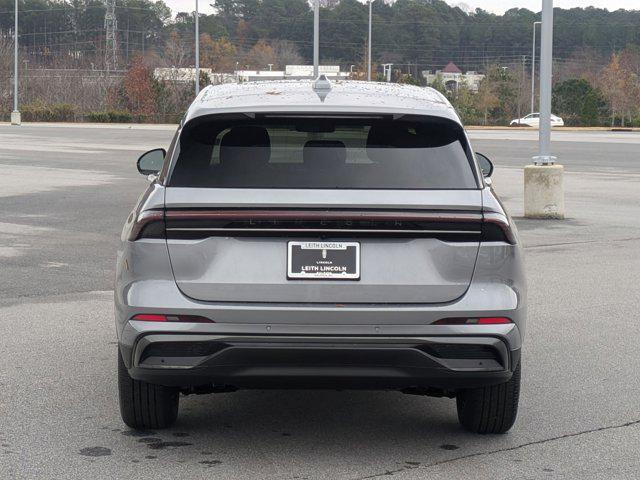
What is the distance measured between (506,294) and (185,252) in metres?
1.41

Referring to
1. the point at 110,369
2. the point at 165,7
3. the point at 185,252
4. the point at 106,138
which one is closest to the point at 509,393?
the point at 185,252

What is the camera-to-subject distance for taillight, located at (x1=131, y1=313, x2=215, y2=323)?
17.0ft

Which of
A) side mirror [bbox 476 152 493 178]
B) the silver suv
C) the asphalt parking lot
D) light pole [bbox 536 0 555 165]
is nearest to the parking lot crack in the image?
the asphalt parking lot

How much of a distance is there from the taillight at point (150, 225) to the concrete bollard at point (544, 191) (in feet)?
39.5

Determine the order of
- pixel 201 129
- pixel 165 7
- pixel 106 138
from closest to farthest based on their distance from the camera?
pixel 201 129 < pixel 106 138 < pixel 165 7

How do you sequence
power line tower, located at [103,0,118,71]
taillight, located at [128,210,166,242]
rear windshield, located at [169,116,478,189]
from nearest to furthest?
1. taillight, located at [128,210,166,242]
2. rear windshield, located at [169,116,478,189]
3. power line tower, located at [103,0,118,71]

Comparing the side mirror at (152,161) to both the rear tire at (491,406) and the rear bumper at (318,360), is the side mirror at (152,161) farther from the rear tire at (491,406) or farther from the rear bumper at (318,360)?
the rear tire at (491,406)

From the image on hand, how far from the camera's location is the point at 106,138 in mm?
46844

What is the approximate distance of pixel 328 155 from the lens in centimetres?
552

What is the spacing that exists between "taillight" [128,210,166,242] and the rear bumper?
43 centimetres

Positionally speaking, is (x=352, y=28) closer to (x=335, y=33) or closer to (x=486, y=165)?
(x=335, y=33)

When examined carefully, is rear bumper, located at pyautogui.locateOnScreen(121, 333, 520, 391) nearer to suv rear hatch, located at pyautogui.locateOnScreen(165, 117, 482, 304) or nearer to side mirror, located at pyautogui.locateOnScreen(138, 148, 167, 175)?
suv rear hatch, located at pyautogui.locateOnScreen(165, 117, 482, 304)

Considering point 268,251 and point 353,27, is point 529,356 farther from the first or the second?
point 353,27

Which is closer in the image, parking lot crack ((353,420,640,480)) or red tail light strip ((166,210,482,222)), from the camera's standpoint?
red tail light strip ((166,210,482,222))
